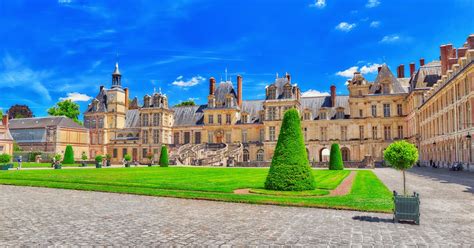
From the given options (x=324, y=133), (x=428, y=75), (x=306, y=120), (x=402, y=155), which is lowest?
(x=402, y=155)

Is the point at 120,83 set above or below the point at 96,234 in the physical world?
above

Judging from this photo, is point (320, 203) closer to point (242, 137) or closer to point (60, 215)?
point (60, 215)

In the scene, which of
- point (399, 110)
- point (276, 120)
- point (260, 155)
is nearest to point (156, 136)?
point (260, 155)

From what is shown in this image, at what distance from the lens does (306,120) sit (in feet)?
179

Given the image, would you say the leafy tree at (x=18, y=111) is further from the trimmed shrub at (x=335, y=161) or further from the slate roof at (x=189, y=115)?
the trimmed shrub at (x=335, y=161)

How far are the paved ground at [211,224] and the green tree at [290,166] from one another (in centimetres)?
332

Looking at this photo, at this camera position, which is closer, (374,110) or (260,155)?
Result: (374,110)

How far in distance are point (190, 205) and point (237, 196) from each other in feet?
7.62

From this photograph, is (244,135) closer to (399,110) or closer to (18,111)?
(399,110)

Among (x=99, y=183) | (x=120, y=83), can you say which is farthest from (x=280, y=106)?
Answer: (x=99, y=183)

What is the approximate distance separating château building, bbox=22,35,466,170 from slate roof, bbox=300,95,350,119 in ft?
0.49

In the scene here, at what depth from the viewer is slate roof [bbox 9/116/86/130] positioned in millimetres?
60125

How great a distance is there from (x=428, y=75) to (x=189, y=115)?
37.2 metres

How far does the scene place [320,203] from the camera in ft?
40.5
